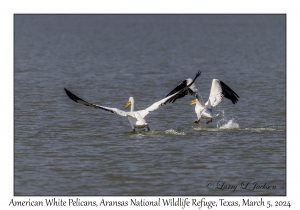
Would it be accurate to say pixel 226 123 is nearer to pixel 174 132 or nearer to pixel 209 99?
pixel 209 99

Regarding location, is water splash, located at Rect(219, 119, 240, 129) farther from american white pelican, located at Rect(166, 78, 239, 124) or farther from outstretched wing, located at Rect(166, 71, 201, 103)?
outstretched wing, located at Rect(166, 71, 201, 103)

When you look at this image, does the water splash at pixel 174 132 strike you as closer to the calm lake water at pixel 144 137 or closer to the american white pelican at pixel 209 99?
the calm lake water at pixel 144 137

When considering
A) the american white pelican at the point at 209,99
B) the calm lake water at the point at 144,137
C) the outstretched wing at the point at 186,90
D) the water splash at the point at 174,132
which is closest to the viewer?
the calm lake water at the point at 144,137

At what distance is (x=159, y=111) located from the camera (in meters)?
21.7

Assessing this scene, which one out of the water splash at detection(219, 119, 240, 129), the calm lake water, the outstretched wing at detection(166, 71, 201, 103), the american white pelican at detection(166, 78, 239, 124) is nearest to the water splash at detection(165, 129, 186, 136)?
the calm lake water

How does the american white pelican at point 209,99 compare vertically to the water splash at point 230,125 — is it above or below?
above

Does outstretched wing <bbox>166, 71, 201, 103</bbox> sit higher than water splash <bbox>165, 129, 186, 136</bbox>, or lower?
higher

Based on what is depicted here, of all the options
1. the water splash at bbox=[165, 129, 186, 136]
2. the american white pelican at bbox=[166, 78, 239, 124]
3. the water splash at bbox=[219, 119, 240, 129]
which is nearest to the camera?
the water splash at bbox=[165, 129, 186, 136]

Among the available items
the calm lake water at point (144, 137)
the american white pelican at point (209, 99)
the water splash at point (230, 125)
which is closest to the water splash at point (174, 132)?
the calm lake water at point (144, 137)

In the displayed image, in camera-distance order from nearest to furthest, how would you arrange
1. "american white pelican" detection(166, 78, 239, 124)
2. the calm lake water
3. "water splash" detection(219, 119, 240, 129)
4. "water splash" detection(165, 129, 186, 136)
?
the calm lake water < "water splash" detection(165, 129, 186, 136) < "water splash" detection(219, 119, 240, 129) < "american white pelican" detection(166, 78, 239, 124)

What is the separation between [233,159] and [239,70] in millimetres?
19208

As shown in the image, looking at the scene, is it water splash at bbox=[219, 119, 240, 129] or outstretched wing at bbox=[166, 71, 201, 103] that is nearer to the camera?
outstretched wing at bbox=[166, 71, 201, 103]

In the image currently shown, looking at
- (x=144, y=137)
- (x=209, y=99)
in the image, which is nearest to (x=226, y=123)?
(x=209, y=99)

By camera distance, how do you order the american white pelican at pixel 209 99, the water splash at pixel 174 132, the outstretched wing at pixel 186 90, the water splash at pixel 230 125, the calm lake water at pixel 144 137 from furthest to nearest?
the american white pelican at pixel 209 99 → the water splash at pixel 230 125 → the outstretched wing at pixel 186 90 → the water splash at pixel 174 132 → the calm lake water at pixel 144 137
